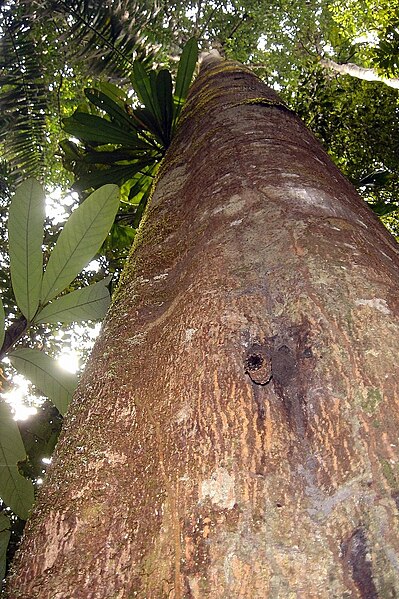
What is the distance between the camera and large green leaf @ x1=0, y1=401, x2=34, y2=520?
1111mm

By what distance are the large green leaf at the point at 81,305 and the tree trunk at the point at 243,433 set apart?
0.33 metres

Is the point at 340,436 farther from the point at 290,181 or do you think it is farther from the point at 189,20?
the point at 189,20

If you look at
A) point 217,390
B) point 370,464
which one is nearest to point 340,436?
point 370,464

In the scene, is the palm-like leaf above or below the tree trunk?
above

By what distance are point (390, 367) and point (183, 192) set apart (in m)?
0.79

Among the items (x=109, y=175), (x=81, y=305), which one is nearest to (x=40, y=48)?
(x=109, y=175)

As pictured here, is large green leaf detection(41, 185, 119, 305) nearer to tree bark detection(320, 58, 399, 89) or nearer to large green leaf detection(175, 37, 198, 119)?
large green leaf detection(175, 37, 198, 119)

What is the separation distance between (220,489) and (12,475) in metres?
0.82

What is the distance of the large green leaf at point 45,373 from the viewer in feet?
3.78

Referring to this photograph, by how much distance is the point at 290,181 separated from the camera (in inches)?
36.5

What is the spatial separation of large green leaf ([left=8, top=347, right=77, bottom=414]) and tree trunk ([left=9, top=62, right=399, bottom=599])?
376 mm

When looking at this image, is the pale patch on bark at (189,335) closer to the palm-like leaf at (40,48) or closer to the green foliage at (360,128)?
the green foliage at (360,128)

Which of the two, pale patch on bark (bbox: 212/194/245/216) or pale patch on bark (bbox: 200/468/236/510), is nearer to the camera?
pale patch on bark (bbox: 200/468/236/510)

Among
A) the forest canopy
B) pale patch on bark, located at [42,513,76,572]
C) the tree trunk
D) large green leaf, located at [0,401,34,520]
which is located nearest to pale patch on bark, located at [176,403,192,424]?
the tree trunk
